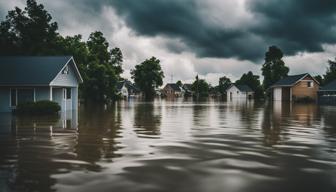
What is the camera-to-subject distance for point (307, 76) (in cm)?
6769

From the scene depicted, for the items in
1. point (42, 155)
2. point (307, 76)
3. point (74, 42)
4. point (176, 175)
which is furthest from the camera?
point (307, 76)

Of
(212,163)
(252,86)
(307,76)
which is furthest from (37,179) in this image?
(252,86)

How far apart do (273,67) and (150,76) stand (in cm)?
3965

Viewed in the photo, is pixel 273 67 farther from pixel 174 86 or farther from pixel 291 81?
pixel 174 86

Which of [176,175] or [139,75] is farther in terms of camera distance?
[139,75]

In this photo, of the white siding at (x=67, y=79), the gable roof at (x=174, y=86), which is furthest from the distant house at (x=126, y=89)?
the white siding at (x=67, y=79)

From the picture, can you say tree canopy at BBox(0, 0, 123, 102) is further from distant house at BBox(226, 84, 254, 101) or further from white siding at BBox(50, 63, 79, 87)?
distant house at BBox(226, 84, 254, 101)

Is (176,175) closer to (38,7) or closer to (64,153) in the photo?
(64,153)

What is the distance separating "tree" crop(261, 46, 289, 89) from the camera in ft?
339

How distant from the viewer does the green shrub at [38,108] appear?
2617 cm

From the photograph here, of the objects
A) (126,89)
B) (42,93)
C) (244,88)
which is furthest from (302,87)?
(126,89)

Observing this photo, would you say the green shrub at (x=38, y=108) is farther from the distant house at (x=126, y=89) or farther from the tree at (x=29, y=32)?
the distant house at (x=126, y=89)

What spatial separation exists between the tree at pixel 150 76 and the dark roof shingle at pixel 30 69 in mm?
73464

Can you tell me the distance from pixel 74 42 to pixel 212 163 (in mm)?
46946
